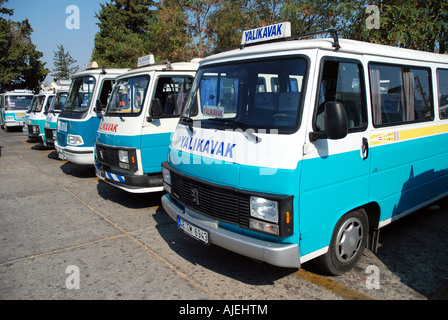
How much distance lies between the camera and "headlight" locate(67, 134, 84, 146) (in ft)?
25.8

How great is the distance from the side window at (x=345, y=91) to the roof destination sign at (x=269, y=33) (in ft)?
2.31

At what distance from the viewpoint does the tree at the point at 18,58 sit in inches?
1438

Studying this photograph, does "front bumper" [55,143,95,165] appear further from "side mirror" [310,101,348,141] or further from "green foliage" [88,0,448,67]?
"side mirror" [310,101,348,141]

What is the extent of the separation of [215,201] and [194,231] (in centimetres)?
45

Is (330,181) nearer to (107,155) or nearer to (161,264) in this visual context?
(161,264)

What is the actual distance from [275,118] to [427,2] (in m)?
8.87

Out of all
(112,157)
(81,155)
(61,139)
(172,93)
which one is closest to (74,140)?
(81,155)

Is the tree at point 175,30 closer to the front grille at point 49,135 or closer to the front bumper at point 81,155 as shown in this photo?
the front grille at point 49,135

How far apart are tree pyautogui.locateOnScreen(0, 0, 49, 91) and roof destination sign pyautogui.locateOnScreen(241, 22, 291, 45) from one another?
40.0 m

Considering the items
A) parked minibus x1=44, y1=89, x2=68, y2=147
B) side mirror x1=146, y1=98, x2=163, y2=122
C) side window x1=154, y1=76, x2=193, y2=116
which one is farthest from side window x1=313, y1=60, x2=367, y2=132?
parked minibus x1=44, y1=89, x2=68, y2=147
